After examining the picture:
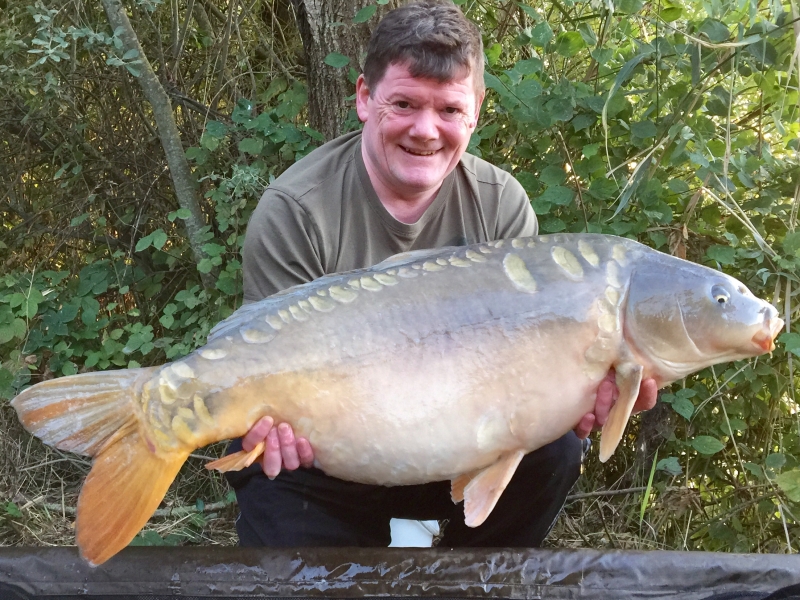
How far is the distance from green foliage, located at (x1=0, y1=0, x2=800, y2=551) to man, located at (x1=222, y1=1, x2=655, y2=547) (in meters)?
0.37

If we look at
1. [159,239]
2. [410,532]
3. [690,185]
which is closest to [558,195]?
[690,185]

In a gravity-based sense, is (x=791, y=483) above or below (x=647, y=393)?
below

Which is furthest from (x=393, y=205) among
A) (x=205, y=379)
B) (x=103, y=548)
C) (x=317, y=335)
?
(x=103, y=548)

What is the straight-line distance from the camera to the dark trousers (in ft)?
4.98

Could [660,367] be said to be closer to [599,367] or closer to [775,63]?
[599,367]

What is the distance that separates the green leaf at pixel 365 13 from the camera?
6.51 ft

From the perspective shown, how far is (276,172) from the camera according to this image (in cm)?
233

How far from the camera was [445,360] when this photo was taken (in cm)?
118

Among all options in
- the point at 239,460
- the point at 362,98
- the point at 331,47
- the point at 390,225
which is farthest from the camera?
the point at 331,47

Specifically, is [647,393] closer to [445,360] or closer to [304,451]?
[445,360]

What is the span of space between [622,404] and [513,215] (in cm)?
69

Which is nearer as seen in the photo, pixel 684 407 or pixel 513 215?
pixel 513 215

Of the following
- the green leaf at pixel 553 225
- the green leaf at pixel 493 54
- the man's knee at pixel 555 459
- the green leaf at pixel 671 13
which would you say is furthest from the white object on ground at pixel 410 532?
the green leaf at pixel 671 13

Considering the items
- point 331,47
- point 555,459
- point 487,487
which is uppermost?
point 331,47
